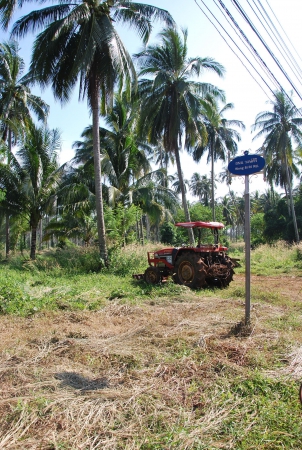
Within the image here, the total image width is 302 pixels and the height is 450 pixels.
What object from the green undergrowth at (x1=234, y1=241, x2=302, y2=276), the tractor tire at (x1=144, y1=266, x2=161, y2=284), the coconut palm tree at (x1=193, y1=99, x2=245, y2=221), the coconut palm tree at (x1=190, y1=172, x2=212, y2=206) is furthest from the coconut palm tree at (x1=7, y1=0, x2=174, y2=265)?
the coconut palm tree at (x1=190, y1=172, x2=212, y2=206)

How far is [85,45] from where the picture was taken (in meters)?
12.9

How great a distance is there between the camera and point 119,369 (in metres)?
4.12

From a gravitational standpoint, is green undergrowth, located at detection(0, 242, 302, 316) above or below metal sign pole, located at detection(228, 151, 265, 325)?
below

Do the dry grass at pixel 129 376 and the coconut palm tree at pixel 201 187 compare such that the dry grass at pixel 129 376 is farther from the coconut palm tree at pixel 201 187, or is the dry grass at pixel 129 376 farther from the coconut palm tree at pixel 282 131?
the coconut palm tree at pixel 201 187

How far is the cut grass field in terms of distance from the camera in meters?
2.89

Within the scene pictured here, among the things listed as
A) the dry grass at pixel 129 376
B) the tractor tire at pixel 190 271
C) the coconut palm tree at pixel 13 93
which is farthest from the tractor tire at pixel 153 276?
the coconut palm tree at pixel 13 93

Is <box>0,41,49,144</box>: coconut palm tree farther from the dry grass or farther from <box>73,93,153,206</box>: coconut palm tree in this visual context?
the dry grass

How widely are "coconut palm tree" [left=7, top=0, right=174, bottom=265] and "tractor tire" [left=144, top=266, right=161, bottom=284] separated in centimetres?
414

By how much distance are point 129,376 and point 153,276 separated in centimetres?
712

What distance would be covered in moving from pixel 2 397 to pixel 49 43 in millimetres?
13108

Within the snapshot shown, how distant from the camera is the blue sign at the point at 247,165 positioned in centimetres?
522

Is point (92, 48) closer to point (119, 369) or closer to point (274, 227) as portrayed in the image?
→ point (119, 369)

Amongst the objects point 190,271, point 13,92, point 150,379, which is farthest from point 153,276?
point 13,92

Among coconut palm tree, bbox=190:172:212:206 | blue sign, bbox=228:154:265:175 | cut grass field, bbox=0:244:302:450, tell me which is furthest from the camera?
coconut palm tree, bbox=190:172:212:206
